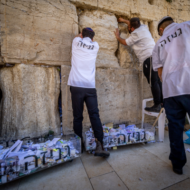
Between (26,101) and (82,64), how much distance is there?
4.39 feet

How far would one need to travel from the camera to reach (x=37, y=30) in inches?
91.8

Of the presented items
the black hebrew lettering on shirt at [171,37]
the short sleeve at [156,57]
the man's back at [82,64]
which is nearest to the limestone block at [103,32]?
the man's back at [82,64]

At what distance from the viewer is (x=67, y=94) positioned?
2.53 metres

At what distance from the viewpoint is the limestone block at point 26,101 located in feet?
7.33

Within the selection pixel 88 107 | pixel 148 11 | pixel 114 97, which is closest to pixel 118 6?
pixel 148 11

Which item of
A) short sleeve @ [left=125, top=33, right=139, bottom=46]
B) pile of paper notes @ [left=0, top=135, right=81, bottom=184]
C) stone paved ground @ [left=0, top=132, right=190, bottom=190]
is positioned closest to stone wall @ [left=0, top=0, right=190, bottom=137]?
short sleeve @ [left=125, top=33, right=139, bottom=46]

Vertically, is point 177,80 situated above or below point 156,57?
below

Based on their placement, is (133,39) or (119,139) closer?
(119,139)

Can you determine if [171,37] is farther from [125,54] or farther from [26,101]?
[26,101]

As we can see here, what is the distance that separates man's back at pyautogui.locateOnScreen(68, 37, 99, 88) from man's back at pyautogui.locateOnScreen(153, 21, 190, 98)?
106 cm

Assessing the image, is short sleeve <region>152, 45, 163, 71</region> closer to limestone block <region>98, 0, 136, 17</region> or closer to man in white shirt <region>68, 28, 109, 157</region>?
man in white shirt <region>68, 28, 109, 157</region>

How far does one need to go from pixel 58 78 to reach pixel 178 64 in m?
2.13

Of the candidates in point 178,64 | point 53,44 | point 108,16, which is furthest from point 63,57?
point 178,64

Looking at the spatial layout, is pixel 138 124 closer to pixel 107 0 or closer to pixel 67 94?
pixel 67 94
